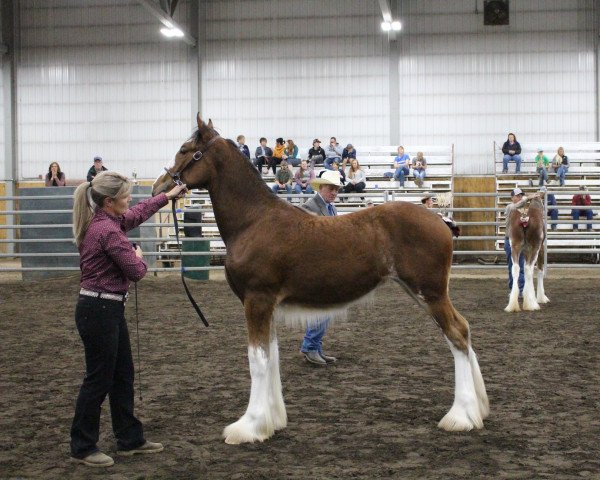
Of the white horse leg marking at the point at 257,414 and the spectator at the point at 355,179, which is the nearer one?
the white horse leg marking at the point at 257,414

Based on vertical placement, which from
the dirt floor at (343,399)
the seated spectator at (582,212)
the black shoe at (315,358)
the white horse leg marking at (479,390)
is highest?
the seated spectator at (582,212)

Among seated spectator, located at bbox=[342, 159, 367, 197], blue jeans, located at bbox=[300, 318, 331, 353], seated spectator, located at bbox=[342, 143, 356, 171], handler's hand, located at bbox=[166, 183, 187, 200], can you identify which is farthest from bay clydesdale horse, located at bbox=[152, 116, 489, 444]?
seated spectator, located at bbox=[342, 143, 356, 171]

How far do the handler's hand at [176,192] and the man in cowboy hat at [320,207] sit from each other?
166 centimetres

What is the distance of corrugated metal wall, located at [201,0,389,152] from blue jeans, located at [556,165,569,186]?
5.54 meters

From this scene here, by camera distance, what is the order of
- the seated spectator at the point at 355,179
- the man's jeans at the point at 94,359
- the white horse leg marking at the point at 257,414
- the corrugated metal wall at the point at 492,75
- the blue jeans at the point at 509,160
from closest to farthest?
the man's jeans at the point at 94,359
the white horse leg marking at the point at 257,414
the seated spectator at the point at 355,179
the blue jeans at the point at 509,160
the corrugated metal wall at the point at 492,75

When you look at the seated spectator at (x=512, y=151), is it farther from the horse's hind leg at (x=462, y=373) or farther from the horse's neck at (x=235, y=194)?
the horse's neck at (x=235, y=194)

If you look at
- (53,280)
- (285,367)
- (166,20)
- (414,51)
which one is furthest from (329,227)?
(414,51)

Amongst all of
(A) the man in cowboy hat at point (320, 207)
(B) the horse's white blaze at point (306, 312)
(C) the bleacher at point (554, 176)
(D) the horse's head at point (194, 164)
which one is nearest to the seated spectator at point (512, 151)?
(C) the bleacher at point (554, 176)

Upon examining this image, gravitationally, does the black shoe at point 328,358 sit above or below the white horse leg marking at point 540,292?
below

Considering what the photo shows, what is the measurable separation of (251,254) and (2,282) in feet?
38.4

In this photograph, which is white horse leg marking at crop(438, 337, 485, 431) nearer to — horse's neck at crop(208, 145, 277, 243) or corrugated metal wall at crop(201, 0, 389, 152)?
horse's neck at crop(208, 145, 277, 243)

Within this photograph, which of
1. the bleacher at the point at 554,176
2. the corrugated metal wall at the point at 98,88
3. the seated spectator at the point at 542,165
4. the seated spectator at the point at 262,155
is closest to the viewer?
the seated spectator at the point at 542,165

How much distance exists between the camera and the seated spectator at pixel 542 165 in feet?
73.0

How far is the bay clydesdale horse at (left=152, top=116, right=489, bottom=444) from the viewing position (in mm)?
5254
